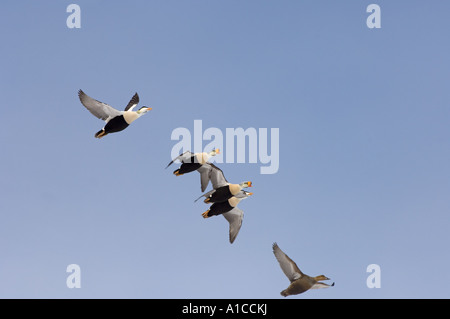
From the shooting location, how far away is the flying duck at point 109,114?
2566 cm

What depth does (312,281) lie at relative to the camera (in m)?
23.6

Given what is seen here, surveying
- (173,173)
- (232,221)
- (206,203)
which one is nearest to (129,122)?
(173,173)

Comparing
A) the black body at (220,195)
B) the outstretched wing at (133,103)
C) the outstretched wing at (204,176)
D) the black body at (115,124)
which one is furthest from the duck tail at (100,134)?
the black body at (220,195)

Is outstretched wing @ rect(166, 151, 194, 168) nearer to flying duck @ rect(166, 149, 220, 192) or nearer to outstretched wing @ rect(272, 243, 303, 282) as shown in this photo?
flying duck @ rect(166, 149, 220, 192)

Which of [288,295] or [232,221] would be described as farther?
[232,221]

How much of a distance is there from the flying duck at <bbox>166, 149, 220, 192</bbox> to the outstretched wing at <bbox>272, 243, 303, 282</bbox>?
4.83 metres

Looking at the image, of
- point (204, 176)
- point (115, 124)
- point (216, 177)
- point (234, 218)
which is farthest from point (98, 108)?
point (234, 218)

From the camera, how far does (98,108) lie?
25.9 metres

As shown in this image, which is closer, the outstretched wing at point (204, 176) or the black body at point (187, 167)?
the black body at point (187, 167)

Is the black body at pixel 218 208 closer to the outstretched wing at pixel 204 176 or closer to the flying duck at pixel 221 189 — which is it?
the flying duck at pixel 221 189

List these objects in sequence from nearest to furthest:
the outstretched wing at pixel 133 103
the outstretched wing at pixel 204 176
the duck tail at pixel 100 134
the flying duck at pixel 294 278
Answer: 1. the flying duck at pixel 294 278
2. the duck tail at pixel 100 134
3. the outstretched wing at pixel 204 176
4. the outstretched wing at pixel 133 103

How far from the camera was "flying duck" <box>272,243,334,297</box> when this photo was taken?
23.6 metres
